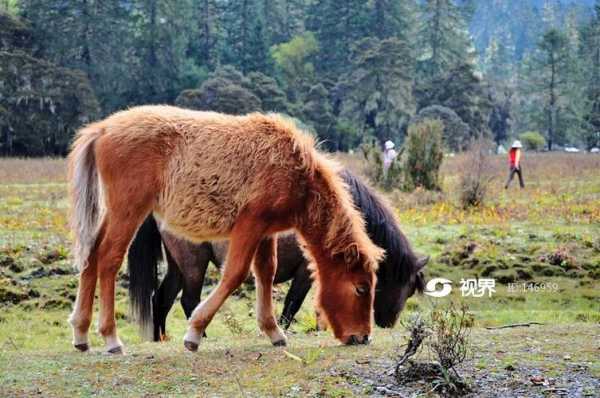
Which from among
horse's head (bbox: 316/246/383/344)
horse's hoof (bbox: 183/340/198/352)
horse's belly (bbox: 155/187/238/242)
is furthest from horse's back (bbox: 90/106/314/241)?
horse's hoof (bbox: 183/340/198/352)

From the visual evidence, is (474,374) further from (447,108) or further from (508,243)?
(447,108)

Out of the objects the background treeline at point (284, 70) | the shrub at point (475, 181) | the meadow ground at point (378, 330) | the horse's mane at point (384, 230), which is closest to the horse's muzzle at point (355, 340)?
the meadow ground at point (378, 330)

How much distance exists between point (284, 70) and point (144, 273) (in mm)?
59196

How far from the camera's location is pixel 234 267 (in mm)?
6707

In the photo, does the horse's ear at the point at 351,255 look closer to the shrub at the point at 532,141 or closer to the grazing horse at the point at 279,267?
the grazing horse at the point at 279,267

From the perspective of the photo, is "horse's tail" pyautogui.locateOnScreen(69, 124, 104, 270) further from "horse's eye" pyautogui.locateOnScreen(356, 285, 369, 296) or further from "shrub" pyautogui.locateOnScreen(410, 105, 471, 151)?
"shrub" pyautogui.locateOnScreen(410, 105, 471, 151)

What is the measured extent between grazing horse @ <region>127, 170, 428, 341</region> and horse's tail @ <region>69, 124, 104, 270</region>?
2106 millimetres

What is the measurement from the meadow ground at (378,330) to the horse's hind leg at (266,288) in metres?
0.19

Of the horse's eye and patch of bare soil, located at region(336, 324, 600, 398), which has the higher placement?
the horse's eye

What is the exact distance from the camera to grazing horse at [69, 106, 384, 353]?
6.82 m

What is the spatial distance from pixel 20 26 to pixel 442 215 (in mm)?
42749

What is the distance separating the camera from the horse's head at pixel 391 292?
915cm

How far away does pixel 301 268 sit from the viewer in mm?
9953

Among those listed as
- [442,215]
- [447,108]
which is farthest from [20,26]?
[442,215]
